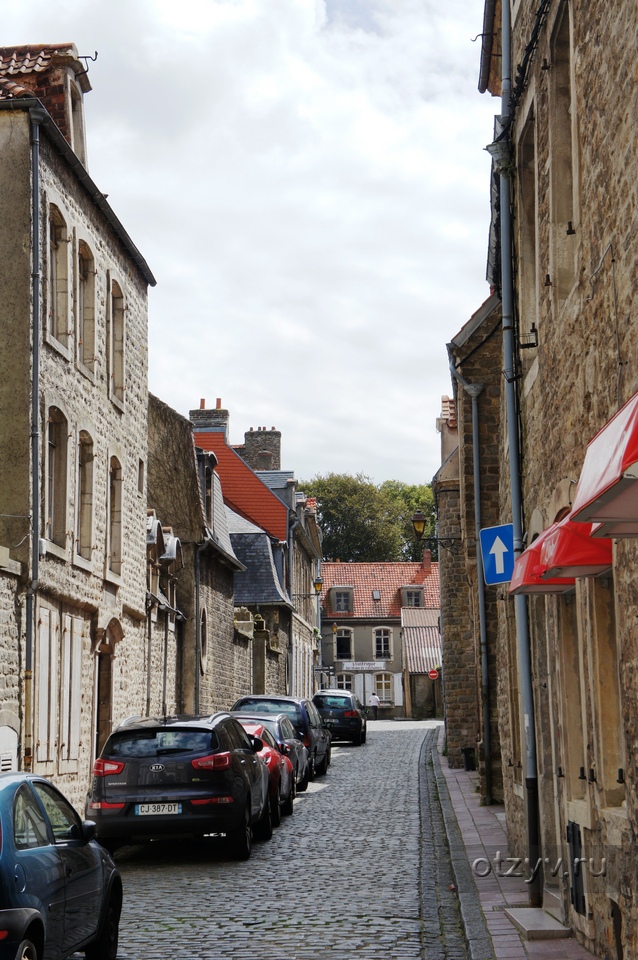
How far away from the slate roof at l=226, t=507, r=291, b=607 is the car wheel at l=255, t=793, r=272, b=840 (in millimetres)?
27699

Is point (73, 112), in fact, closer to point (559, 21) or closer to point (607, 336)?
point (559, 21)

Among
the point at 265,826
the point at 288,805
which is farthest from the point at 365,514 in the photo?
the point at 265,826

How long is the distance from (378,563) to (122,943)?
6534 cm

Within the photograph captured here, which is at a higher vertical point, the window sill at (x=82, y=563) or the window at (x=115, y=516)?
the window at (x=115, y=516)

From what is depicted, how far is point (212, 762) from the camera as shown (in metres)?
13.3

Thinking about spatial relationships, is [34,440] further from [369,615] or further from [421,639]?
[369,615]

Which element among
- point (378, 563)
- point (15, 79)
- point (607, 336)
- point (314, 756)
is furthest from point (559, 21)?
point (378, 563)

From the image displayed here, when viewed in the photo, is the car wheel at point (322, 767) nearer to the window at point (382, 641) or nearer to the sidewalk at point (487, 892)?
the sidewalk at point (487, 892)

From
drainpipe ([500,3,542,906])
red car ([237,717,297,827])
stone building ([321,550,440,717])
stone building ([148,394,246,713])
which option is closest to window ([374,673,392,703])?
stone building ([321,550,440,717])

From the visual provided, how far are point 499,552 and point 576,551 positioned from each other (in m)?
4.00

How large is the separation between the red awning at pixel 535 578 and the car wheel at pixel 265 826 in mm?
7262

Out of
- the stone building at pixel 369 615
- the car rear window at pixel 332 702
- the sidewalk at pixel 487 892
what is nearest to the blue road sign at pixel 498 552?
the sidewalk at pixel 487 892

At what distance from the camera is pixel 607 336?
7047mm

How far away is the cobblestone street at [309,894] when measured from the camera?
8.92m
